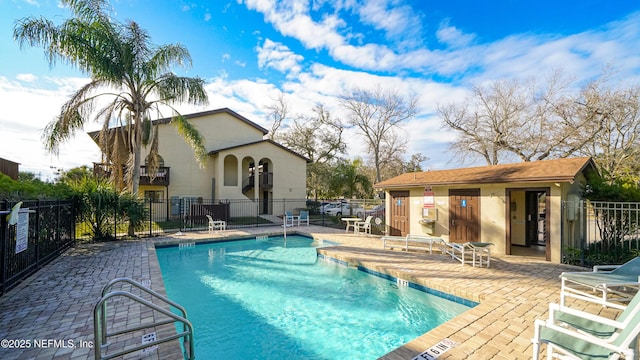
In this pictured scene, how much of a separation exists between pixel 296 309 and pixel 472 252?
5.84m

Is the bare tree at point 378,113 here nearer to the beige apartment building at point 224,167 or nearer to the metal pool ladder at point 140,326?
the beige apartment building at point 224,167

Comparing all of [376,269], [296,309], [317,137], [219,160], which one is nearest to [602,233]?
[376,269]

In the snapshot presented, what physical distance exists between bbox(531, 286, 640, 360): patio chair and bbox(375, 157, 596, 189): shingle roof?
21.4 feet

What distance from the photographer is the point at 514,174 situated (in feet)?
30.9

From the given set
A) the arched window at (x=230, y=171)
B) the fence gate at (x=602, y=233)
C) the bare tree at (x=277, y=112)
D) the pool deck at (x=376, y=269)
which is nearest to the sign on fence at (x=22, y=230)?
the pool deck at (x=376, y=269)

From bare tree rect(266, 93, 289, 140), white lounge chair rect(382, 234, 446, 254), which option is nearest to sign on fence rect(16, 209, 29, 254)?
white lounge chair rect(382, 234, 446, 254)

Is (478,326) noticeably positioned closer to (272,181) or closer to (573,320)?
(573,320)

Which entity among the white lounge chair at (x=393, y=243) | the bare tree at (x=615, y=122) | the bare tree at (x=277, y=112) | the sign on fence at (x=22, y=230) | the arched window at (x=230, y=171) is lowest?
the white lounge chair at (x=393, y=243)

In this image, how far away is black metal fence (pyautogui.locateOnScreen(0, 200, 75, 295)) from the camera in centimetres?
528

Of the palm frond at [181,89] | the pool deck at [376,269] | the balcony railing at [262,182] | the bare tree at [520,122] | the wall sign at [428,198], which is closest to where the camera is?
the pool deck at [376,269]

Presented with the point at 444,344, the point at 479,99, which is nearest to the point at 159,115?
the point at 444,344

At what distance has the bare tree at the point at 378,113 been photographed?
1198 inches

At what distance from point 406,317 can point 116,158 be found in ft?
47.0

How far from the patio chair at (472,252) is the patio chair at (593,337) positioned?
477cm
